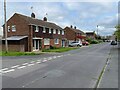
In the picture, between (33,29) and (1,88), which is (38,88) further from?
(33,29)

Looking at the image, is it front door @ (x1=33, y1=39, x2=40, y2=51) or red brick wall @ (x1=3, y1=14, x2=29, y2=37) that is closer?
red brick wall @ (x1=3, y1=14, x2=29, y2=37)

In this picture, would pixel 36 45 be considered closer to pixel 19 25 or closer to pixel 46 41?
pixel 46 41

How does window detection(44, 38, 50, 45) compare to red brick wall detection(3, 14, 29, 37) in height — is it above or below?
below

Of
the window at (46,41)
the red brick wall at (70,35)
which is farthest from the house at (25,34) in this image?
the red brick wall at (70,35)

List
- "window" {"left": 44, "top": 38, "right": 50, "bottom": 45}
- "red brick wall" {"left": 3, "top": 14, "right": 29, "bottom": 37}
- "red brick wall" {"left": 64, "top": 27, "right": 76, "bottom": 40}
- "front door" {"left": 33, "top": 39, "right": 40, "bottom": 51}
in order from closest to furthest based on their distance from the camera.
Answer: "red brick wall" {"left": 3, "top": 14, "right": 29, "bottom": 37} → "front door" {"left": 33, "top": 39, "right": 40, "bottom": 51} → "window" {"left": 44, "top": 38, "right": 50, "bottom": 45} → "red brick wall" {"left": 64, "top": 27, "right": 76, "bottom": 40}

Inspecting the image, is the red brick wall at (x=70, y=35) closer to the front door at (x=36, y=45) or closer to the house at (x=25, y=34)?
the house at (x=25, y=34)

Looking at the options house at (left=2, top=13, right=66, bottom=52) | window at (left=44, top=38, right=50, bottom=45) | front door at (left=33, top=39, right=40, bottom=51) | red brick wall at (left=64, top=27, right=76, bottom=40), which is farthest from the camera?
red brick wall at (left=64, top=27, right=76, bottom=40)

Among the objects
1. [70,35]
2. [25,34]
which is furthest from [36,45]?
[70,35]

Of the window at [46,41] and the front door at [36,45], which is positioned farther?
the window at [46,41]

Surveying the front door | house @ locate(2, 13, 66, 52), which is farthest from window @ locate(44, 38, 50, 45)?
the front door

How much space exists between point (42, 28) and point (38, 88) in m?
36.4

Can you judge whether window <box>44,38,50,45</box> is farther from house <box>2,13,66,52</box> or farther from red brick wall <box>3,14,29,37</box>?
red brick wall <box>3,14,29,37</box>

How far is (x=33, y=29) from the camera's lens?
133 feet

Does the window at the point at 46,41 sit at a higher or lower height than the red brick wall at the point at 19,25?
lower
